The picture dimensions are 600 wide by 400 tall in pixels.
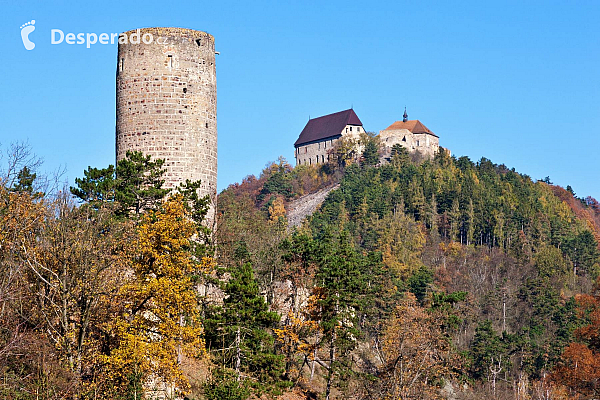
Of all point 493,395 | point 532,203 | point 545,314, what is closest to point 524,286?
point 545,314

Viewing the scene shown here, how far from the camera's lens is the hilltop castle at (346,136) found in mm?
135875

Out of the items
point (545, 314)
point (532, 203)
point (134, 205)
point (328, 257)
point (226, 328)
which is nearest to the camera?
point (226, 328)

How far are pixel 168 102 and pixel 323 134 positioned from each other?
115941 millimetres

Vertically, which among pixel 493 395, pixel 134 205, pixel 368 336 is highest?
pixel 134 205

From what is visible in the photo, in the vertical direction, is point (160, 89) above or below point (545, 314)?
above

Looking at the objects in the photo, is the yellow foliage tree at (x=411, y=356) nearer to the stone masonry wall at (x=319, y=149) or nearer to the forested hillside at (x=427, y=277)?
the forested hillside at (x=427, y=277)

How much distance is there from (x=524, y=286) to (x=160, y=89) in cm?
5269

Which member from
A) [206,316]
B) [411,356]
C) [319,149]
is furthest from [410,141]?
[206,316]

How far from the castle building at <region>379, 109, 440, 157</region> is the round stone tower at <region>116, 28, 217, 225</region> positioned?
334 feet

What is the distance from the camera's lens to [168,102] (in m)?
30.0

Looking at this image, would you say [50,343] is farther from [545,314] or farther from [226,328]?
[545,314]

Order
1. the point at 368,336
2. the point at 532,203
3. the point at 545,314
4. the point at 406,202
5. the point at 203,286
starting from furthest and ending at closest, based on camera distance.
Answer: the point at 532,203, the point at 406,202, the point at 545,314, the point at 368,336, the point at 203,286

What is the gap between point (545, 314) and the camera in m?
66.9

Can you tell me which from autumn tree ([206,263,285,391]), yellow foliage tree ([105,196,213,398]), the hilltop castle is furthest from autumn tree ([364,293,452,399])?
the hilltop castle
